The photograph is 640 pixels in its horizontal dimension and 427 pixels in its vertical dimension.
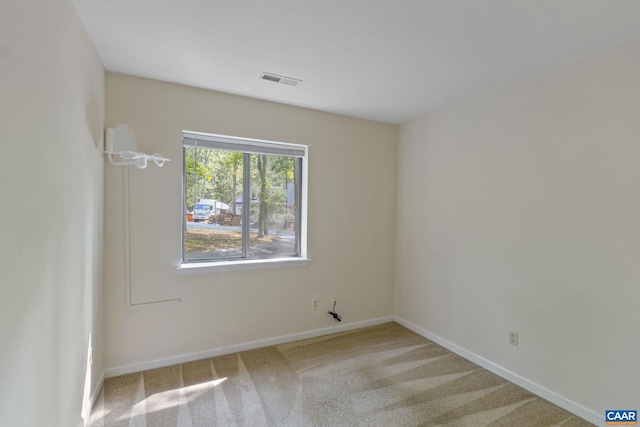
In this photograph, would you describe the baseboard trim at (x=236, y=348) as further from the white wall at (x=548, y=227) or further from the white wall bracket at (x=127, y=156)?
the white wall bracket at (x=127, y=156)

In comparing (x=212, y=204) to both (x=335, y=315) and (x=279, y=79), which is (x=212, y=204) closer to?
(x=279, y=79)

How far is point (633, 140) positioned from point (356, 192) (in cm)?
208

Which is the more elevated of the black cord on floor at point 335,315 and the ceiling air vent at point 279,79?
the ceiling air vent at point 279,79


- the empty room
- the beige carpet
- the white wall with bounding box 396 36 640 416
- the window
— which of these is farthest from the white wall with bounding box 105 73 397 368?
the white wall with bounding box 396 36 640 416

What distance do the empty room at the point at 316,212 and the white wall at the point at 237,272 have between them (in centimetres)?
2

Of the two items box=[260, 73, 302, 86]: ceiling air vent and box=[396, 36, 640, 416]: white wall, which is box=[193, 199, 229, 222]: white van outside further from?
box=[396, 36, 640, 416]: white wall

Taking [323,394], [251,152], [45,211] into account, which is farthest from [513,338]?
[45,211]

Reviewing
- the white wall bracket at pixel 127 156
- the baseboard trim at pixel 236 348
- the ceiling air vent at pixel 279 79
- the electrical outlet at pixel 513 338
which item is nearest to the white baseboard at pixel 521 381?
the electrical outlet at pixel 513 338

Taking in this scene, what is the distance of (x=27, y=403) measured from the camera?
→ 109 centimetres

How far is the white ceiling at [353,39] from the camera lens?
59.0 inches

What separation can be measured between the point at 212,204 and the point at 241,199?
0.87ft

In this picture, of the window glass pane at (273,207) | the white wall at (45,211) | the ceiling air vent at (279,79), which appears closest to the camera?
the white wall at (45,211)

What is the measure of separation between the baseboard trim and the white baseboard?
635 mm

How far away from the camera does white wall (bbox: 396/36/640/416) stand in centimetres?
176
